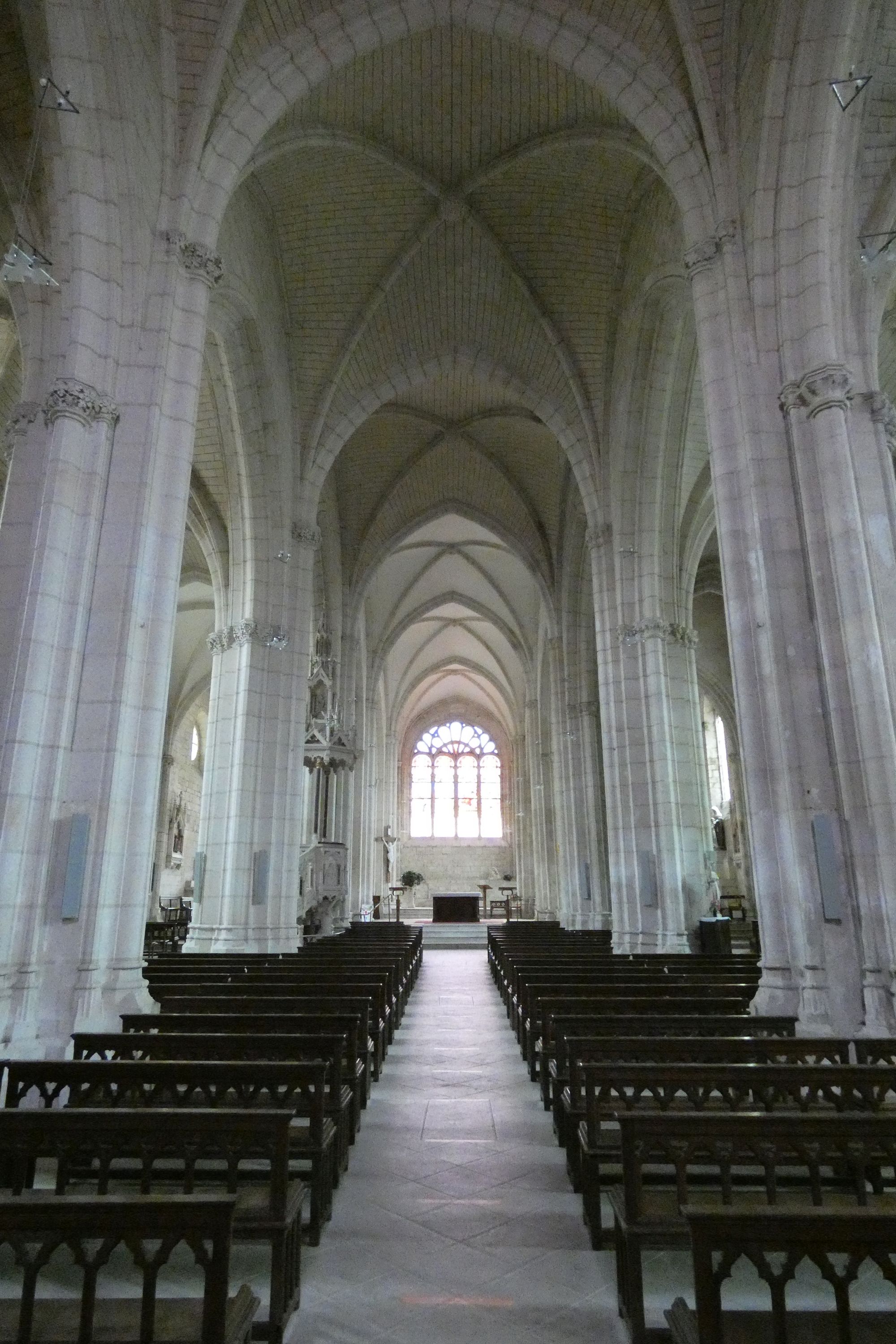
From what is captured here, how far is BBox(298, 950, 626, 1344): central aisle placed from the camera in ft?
9.94

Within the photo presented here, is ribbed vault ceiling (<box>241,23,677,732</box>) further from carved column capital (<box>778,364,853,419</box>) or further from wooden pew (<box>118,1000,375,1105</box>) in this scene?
wooden pew (<box>118,1000,375,1105</box>)

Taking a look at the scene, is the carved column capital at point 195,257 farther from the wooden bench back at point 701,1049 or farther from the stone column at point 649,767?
the stone column at point 649,767

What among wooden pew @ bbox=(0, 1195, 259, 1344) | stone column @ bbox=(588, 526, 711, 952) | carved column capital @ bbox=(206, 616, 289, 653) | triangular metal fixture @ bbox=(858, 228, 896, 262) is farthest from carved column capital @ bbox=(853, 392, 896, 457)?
carved column capital @ bbox=(206, 616, 289, 653)

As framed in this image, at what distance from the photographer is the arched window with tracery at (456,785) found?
1587 inches

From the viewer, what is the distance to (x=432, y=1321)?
3.04 metres

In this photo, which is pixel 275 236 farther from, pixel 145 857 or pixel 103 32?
pixel 145 857

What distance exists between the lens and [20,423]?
788 cm

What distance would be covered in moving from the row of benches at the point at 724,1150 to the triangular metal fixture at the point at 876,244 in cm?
583

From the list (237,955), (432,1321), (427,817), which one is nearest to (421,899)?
(427,817)

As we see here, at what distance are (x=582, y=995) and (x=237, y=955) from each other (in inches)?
216

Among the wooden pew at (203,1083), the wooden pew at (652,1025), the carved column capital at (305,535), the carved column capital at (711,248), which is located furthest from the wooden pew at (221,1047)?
the carved column capital at (305,535)

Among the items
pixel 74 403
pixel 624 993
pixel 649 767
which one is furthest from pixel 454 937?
pixel 74 403

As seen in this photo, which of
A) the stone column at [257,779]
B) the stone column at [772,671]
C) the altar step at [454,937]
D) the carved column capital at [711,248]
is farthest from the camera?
the altar step at [454,937]

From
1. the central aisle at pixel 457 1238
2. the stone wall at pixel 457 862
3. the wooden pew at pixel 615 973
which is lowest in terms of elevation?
the central aisle at pixel 457 1238
